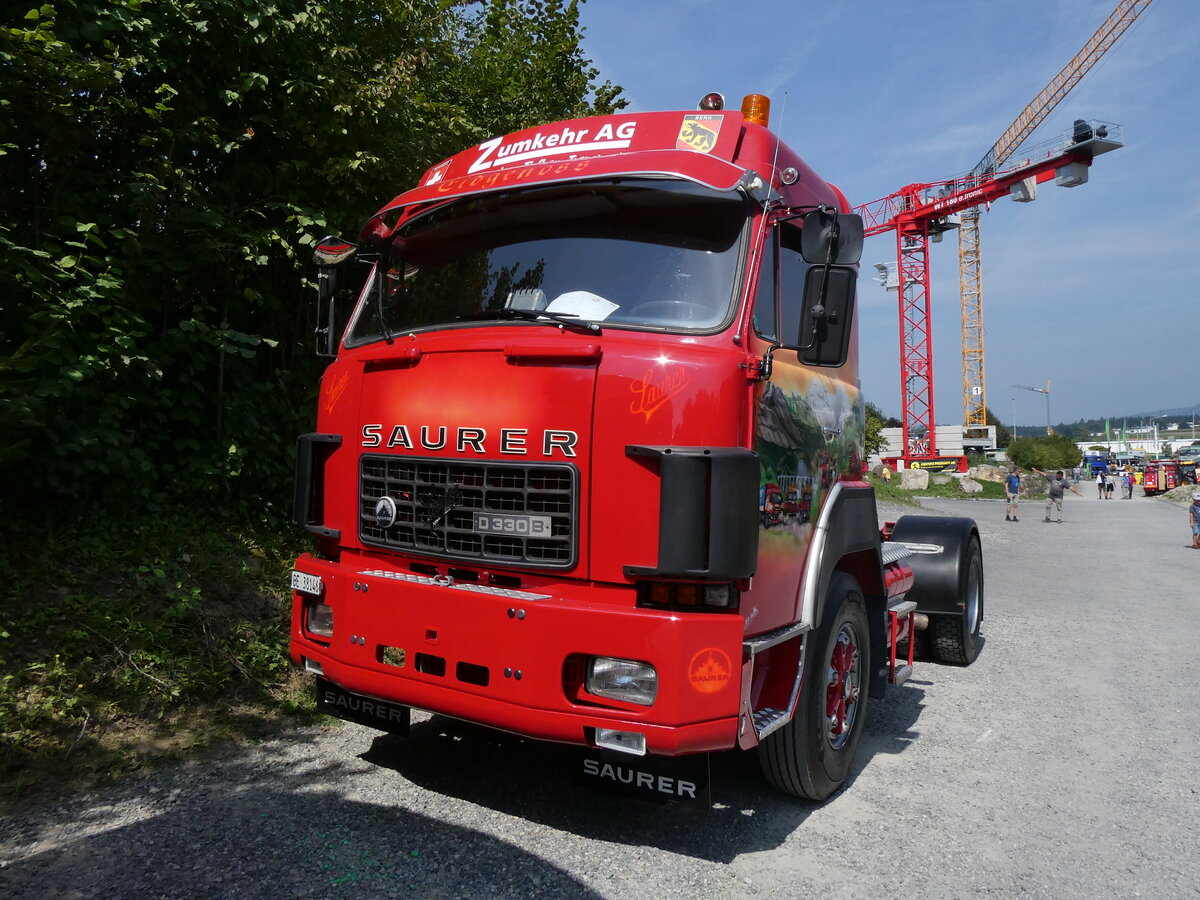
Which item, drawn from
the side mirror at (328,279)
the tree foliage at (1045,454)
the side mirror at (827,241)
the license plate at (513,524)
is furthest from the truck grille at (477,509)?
the tree foliage at (1045,454)

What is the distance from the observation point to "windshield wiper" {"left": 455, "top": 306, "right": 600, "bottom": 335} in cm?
333

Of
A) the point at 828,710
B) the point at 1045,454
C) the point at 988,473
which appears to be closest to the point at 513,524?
Answer: the point at 828,710

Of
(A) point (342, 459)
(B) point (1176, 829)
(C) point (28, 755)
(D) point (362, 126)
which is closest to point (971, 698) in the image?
(B) point (1176, 829)

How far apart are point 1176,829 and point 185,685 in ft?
16.6

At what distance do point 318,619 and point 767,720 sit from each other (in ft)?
6.82

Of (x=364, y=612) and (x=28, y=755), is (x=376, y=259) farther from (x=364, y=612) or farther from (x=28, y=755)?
(x=28, y=755)

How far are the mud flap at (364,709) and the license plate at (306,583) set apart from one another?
18.1 inches

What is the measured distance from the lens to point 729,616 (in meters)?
3.04

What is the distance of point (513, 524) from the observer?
330cm

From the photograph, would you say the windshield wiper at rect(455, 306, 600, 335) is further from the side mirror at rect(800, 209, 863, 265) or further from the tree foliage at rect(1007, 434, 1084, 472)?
the tree foliage at rect(1007, 434, 1084, 472)

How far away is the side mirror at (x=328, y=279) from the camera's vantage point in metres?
4.45

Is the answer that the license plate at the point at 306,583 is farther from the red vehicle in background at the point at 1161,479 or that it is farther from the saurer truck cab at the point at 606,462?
the red vehicle in background at the point at 1161,479

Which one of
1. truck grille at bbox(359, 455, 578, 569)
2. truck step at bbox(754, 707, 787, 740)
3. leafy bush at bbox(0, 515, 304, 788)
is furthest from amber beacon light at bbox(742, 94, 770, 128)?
leafy bush at bbox(0, 515, 304, 788)

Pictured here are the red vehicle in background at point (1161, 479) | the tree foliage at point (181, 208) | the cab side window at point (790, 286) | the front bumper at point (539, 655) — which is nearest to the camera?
the front bumper at point (539, 655)
